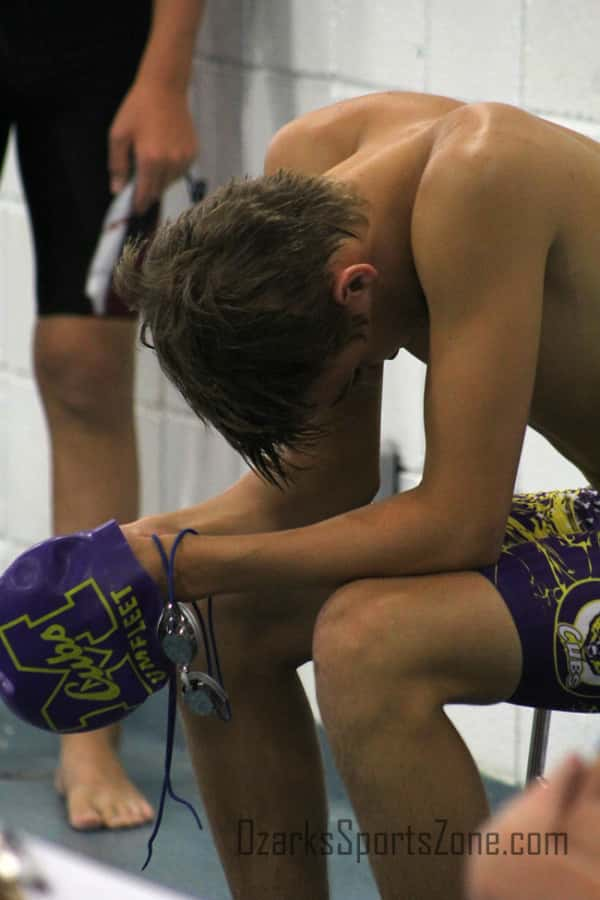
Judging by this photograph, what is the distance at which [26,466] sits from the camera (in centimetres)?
312

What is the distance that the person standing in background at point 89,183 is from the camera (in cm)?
234

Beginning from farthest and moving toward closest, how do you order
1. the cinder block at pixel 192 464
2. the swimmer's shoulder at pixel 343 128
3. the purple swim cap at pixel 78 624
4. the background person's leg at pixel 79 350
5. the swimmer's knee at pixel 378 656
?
the cinder block at pixel 192 464, the background person's leg at pixel 79 350, the swimmer's shoulder at pixel 343 128, the purple swim cap at pixel 78 624, the swimmer's knee at pixel 378 656

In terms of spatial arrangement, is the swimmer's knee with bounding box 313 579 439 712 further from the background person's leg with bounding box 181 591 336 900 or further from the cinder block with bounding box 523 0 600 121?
the cinder block with bounding box 523 0 600 121

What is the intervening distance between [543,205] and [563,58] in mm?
698

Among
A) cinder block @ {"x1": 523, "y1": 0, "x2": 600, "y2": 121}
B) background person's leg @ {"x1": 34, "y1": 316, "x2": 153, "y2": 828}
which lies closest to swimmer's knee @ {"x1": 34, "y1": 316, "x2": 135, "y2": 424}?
background person's leg @ {"x1": 34, "y1": 316, "x2": 153, "y2": 828}

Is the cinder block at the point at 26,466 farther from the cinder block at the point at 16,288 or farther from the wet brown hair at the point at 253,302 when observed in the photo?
the wet brown hair at the point at 253,302

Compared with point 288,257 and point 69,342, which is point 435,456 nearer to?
point 288,257

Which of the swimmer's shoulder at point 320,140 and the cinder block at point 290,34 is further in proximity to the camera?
the cinder block at point 290,34

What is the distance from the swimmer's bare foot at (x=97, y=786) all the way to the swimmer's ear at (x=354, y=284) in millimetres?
1065

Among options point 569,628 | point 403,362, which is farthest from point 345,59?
point 569,628

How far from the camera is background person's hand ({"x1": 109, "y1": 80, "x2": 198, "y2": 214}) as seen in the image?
2320 mm

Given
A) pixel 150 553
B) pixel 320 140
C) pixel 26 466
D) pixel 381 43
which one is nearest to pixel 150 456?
pixel 26 466

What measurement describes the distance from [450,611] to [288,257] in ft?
Answer: 1.08

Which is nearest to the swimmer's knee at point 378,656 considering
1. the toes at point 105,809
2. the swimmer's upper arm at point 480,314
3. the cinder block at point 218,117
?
the swimmer's upper arm at point 480,314
